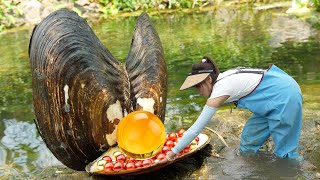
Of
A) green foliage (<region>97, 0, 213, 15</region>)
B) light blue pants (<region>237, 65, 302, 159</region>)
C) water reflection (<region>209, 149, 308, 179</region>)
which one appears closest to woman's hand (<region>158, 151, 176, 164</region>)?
water reflection (<region>209, 149, 308, 179</region>)

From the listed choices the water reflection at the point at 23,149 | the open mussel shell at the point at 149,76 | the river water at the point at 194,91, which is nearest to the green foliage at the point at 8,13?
the river water at the point at 194,91

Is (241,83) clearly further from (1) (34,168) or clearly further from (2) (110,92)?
(1) (34,168)

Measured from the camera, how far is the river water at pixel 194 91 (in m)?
4.42

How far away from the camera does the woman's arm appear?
3883 mm

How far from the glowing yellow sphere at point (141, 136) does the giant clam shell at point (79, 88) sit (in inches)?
9.7

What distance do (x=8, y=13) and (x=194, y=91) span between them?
1397 centimetres

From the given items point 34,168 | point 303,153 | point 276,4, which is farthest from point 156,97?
point 276,4

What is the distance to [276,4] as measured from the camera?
2152cm

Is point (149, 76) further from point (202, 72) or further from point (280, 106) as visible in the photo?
point (280, 106)

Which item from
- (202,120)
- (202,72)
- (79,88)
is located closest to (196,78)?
(202,72)

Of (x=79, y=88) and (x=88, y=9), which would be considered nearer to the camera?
(x=79, y=88)

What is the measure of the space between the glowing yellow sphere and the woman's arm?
28 cm

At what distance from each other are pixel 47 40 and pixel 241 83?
1798 millimetres

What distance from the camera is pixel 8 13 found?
1981 centimetres
